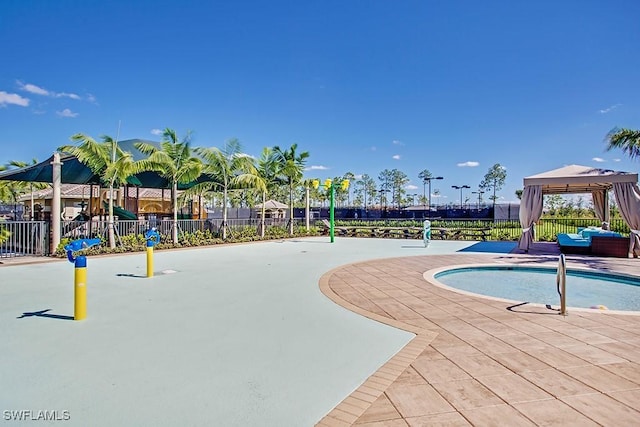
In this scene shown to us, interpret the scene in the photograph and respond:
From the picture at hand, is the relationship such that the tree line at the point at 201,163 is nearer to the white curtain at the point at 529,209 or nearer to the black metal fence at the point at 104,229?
the black metal fence at the point at 104,229

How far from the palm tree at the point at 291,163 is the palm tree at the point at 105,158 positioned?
298 inches

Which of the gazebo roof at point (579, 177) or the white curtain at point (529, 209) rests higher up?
the gazebo roof at point (579, 177)

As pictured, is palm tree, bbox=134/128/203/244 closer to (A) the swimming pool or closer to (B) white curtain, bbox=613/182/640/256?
(A) the swimming pool

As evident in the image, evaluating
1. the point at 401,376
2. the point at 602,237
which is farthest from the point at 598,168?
the point at 401,376

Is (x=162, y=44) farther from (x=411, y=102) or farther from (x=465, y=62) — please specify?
(x=411, y=102)

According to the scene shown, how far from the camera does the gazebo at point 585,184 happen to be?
1052 centimetres

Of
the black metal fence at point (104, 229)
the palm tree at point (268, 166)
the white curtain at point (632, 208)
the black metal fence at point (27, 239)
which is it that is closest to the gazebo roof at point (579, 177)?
the white curtain at point (632, 208)

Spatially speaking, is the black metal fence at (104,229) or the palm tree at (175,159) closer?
the black metal fence at (104,229)

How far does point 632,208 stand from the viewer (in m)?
10.4

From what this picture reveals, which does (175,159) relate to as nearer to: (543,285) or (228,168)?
(228,168)

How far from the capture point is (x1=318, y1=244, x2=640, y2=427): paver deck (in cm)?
227

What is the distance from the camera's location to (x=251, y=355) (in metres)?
3.31

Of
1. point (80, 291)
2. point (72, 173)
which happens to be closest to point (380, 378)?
point (80, 291)

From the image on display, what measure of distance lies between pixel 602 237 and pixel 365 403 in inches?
478
